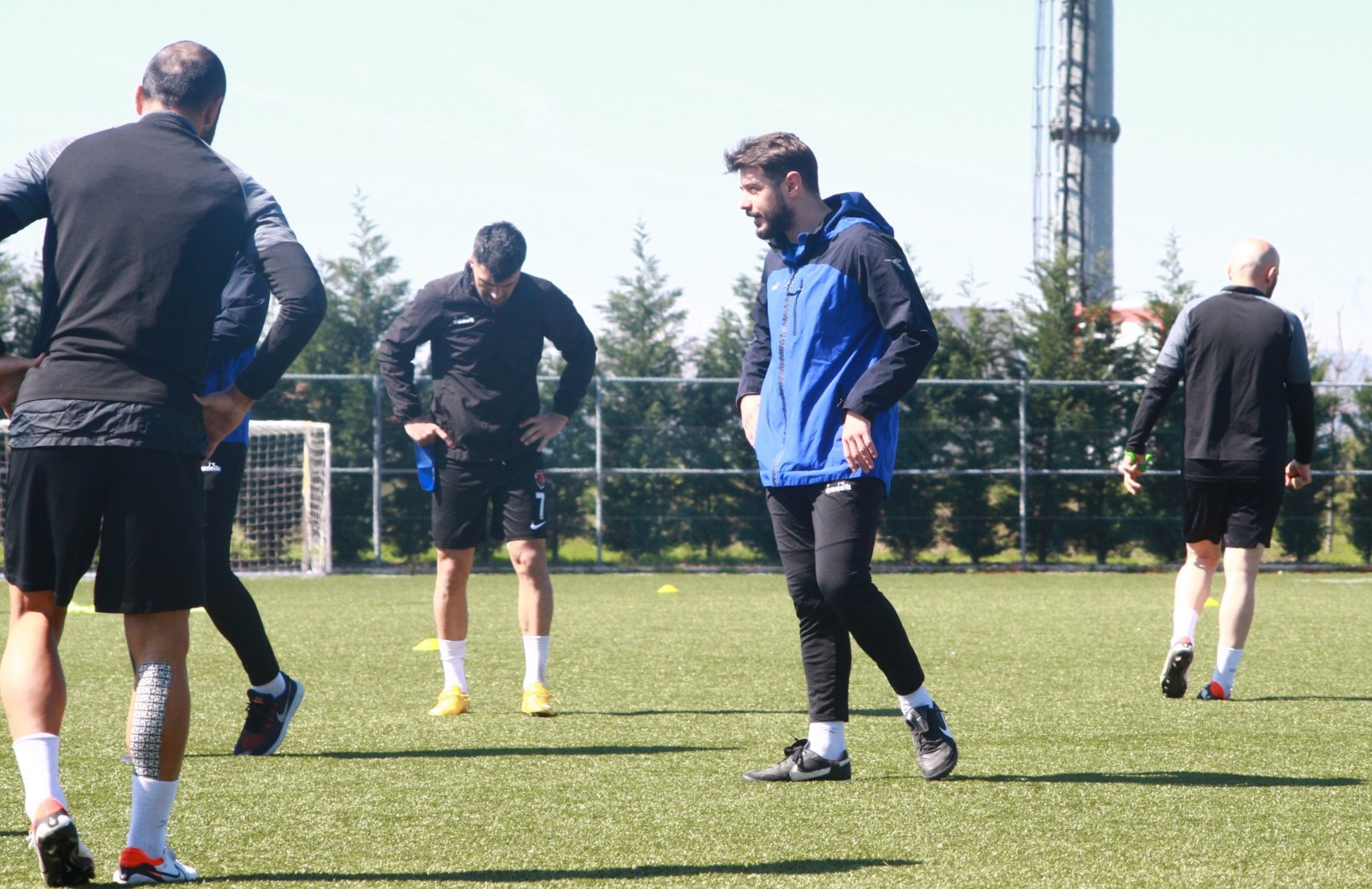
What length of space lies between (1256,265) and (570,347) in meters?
2.82

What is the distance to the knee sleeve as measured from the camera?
3021 millimetres

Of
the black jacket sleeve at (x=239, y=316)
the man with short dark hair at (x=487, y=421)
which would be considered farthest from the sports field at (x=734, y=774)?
the black jacket sleeve at (x=239, y=316)

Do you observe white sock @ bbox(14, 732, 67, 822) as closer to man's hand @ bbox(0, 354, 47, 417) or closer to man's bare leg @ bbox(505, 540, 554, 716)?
man's hand @ bbox(0, 354, 47, 417)

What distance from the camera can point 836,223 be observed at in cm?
437

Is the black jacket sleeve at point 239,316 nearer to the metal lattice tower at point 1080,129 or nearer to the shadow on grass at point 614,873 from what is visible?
the shadow on grass at point 614,873

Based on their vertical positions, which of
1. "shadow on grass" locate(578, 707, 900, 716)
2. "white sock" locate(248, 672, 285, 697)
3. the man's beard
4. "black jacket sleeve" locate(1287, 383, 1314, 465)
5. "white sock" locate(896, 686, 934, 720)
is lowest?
"shadow on grass" locate(578, 707, 900, 716)

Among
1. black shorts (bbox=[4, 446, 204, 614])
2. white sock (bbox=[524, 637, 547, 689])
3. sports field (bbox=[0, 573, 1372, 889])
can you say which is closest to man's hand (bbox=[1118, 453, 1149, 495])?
sports field (bbox=[0, 573, 1372, 889])

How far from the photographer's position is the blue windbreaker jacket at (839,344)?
13.6 ft

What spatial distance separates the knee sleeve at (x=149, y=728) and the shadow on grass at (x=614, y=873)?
28cm

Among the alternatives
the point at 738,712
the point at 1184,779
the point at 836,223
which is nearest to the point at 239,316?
the point at 836,223

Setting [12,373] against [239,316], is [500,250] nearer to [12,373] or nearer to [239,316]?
[239,316]

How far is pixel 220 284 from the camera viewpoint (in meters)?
3.17

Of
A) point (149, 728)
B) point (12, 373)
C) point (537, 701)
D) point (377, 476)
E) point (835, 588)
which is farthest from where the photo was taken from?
point (377, 476)

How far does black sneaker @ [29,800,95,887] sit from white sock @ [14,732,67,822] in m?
0.03
